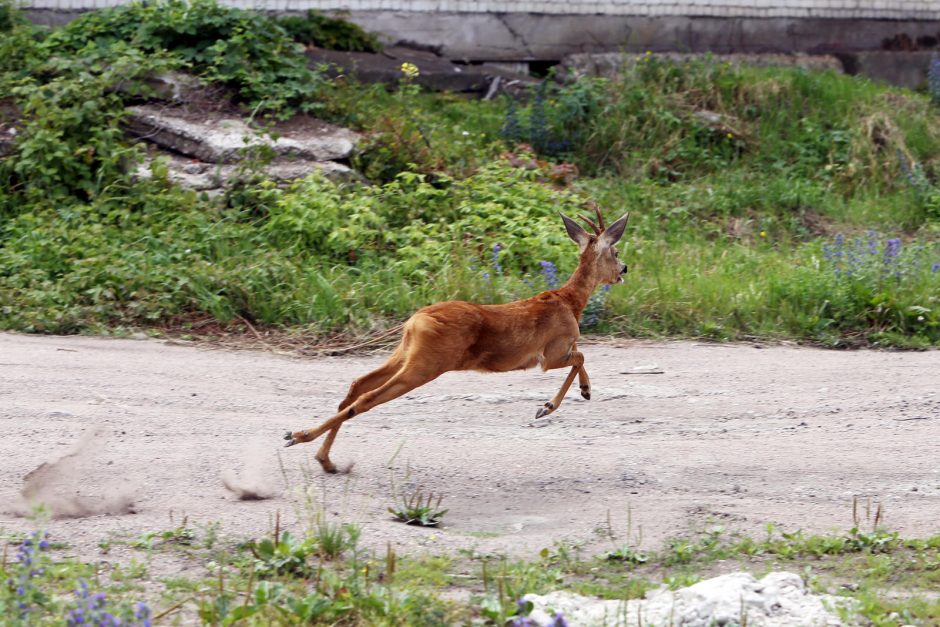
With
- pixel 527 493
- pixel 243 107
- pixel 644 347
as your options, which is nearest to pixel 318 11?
pixel 243 107

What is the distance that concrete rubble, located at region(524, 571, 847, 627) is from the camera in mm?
4637

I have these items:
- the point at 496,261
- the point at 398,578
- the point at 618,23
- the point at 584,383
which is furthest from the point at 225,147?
the point at 398,578

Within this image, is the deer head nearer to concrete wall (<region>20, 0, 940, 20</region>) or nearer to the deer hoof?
the deer hoof

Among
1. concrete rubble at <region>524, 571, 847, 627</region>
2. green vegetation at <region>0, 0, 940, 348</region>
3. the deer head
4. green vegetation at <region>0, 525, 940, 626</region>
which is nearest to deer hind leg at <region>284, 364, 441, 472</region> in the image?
green vegetation at <region>0, 525, 940, 626</region>

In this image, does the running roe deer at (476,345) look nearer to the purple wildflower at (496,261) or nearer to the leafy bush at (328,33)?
the purple wildflower at (496,261)

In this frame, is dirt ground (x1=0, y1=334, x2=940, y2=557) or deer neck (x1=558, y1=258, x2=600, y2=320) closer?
dirt ground (x1=0, y1=334, x2=940, y2=557)

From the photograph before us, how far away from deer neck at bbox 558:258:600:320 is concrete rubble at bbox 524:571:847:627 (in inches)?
110

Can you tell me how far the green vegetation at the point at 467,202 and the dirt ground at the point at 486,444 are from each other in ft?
2.06

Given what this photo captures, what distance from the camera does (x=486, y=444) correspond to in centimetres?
732

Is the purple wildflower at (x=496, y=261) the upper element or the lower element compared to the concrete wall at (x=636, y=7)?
lower

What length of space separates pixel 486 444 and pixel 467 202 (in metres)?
4.80

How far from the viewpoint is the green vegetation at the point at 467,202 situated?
32.2 ft

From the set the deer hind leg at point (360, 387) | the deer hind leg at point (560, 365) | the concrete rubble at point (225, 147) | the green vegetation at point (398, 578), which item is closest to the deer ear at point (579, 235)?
the deer hind leg at point (560, 365)

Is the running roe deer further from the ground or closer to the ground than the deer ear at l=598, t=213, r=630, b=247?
closer to the ground
